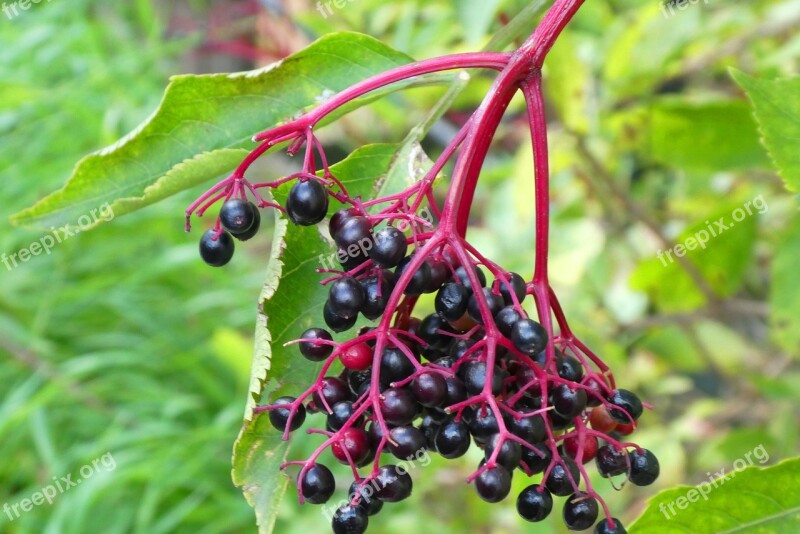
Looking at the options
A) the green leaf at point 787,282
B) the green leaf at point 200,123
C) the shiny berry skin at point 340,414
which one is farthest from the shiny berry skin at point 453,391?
the green leaf at point 787,282

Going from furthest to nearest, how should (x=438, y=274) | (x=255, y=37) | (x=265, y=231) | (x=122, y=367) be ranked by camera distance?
(x=255, y=37), (x=265, y=231), (x=122, y=367), (x=438, y=274)

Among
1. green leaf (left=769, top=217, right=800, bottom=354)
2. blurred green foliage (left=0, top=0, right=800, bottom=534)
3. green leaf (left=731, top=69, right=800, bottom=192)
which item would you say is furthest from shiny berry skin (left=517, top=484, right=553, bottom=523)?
green leaf (left=769, top=217, right=800, bottom=354)

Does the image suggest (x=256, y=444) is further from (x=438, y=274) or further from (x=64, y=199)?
(x=64, y=199)

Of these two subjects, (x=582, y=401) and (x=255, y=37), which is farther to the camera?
(x=255, y=37)

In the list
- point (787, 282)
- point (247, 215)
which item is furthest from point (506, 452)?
point (787, 282)

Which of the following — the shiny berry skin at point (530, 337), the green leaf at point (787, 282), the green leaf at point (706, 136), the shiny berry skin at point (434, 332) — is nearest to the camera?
the shiny berry skin at point (530, 337)

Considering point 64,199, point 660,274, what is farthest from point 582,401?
point 660,274

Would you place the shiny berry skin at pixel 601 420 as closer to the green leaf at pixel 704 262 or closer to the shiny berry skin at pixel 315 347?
the shiny berry skin at pixel 315 347

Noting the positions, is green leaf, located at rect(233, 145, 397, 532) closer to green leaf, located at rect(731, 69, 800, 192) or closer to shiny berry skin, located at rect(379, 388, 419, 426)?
shiny berry skin, located at rect(379, 388, 419, 426)
